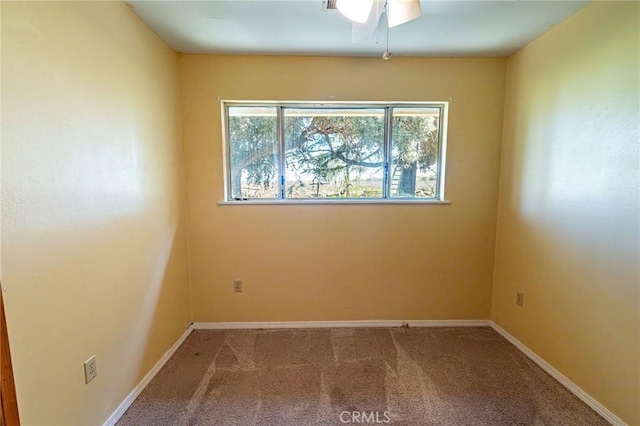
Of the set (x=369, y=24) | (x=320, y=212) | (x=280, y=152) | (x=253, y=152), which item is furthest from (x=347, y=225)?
(x=369, y=24)

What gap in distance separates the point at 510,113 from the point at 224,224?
2690 millimetres

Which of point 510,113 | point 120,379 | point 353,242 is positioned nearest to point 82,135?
point 120,379

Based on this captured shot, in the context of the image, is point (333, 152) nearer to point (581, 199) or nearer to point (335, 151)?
point (335, 151)

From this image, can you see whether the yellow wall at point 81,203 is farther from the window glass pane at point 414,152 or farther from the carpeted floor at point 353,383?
the window glass pane at point 414,152

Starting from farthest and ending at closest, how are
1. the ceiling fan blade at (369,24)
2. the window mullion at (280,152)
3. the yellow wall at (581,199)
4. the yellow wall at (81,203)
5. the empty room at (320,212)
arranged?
the window mullion at (280,152), the yellow wall at (581,199), the ceiling fan blade at (369,24), the empty room at (320,212), the yellow wall at (81,203)

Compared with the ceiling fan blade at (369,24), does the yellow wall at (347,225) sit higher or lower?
lower

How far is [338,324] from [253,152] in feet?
5.93

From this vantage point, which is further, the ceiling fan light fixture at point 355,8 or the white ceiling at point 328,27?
the white ceiling at point 328,27

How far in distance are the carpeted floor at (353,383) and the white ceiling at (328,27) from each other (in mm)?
2426

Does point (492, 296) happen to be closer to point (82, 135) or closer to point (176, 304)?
point (176, 304)

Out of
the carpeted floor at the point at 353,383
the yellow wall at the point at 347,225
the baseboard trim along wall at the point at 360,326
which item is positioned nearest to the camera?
the carpeted floor at the point at 353,383

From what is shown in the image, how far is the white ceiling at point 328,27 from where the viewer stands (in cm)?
163

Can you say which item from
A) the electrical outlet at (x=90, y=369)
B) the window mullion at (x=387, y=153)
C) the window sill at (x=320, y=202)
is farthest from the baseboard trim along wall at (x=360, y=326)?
the window mullion at (x=387, y=153)

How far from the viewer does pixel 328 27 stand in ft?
6.02
